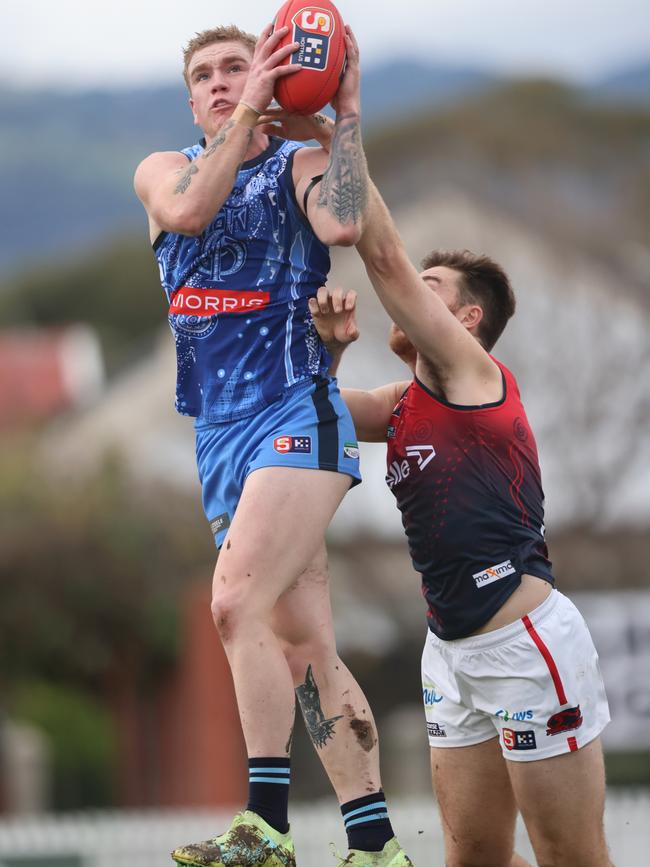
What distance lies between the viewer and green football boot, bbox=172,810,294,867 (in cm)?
449

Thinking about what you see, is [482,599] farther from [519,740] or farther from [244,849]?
[244,849]

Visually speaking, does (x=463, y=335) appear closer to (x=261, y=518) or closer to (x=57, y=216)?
(x=261, y=518)

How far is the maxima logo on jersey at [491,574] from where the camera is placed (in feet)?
17.6

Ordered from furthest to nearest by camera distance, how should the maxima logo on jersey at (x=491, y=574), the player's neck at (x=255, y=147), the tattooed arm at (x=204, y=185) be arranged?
1. the maxima logo on jersey at (x=491, y=574)
2. the player's neck at (x=255, y=147)
3. the tattooed arm at (x=204, y=185)

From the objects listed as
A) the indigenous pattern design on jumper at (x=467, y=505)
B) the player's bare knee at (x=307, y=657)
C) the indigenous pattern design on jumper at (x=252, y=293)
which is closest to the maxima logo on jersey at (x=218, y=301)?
the indigenous pattern design on jumper at (x=252, y=293)

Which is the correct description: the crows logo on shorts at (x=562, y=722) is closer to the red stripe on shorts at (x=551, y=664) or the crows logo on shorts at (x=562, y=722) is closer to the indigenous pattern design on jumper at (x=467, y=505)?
the red stripe on shorts at (x=551, y=664)

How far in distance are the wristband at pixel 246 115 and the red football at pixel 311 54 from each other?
0.35ft

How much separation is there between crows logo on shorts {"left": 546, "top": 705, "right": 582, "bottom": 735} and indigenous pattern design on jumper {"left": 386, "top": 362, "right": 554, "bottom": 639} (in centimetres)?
42

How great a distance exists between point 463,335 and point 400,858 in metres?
1.83

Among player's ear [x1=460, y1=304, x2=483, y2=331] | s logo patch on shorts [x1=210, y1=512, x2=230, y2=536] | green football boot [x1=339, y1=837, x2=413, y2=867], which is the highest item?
player's ear [x1=460, y1=304, x2=483, y2=331]

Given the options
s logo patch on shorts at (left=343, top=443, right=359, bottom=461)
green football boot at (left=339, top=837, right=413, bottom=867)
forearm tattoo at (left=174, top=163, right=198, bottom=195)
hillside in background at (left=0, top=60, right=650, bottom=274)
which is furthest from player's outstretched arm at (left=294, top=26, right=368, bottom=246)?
hillside in background at (left=0, top=60, right=650, bottom=274)

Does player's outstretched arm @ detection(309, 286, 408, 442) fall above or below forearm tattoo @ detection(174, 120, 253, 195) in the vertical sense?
below

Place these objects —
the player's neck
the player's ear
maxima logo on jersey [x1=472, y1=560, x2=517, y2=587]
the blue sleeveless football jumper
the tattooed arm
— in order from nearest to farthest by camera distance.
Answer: the tattooed arm
the blue sleeveless football jumper
the player's neck
maxima logo on jersey [x1=472, y1=560, x2=517, y2=587]
the player's ear

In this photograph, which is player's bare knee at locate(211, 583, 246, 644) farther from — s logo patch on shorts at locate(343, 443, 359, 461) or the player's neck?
the player's neck
